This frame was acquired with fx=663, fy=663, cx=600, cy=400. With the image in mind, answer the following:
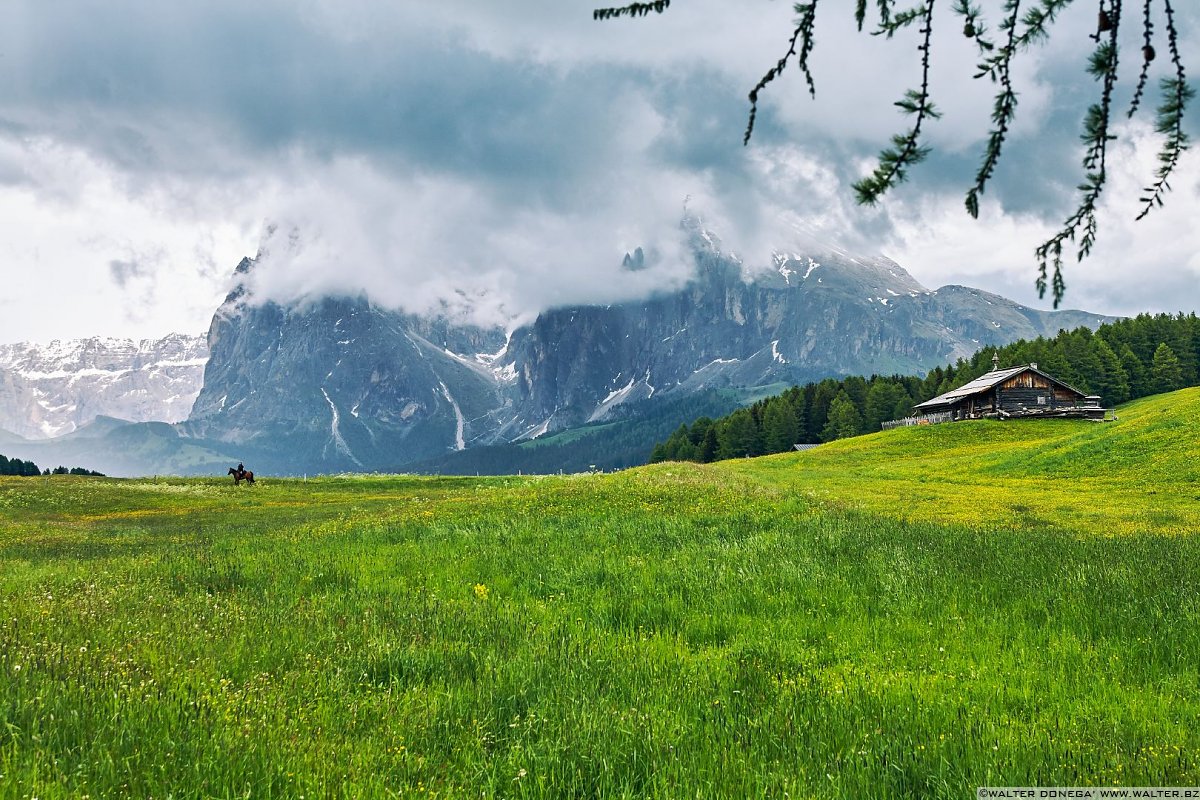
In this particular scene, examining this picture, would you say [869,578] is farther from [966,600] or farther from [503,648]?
[503,648]

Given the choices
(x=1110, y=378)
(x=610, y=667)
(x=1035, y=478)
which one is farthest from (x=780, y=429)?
(x=610, y=667)

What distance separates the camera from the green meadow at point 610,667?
424 cm

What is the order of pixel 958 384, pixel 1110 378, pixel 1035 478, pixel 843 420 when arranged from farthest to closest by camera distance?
pixel 843 420 < pixel 958 384 < pixel 1110 378 < pixel 1035 478

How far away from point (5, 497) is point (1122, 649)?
6014 centimetres

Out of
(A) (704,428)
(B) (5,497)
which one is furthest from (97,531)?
(A) (704,428)

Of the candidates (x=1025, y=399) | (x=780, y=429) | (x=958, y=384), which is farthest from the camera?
(x=780, y=429)

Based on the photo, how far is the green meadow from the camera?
424cm

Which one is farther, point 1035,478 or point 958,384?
point 958,384

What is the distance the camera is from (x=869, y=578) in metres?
10.3

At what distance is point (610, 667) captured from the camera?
6.31m

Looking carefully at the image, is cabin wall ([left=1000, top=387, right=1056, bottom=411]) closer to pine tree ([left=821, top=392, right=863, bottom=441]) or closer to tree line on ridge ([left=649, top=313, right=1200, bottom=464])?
tree line on ridge ([left=649, top=313, right=1200, bottom=464])

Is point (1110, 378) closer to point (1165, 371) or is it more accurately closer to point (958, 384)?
point (1165, 371)

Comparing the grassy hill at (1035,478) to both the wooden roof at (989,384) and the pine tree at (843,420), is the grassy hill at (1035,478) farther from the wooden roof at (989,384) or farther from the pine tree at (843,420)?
the pine tree at (843,420)

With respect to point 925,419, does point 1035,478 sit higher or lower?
lower
